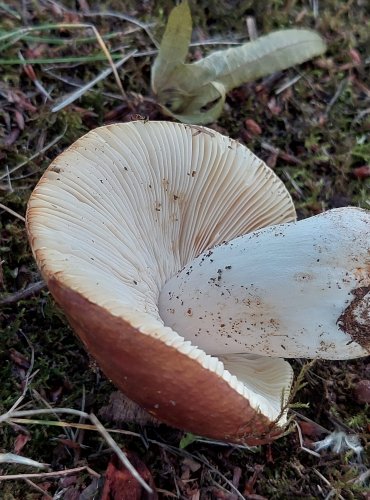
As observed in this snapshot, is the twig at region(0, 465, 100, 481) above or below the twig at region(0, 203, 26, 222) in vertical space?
below

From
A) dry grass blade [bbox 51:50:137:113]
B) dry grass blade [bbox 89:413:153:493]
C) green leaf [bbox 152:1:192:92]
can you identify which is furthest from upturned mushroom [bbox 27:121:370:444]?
dry grass blade [bbox 51:50:137:113]

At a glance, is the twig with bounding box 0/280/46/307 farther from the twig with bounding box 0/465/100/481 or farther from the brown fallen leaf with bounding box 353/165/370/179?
the brown fallen leaf with bounding box 353/165/370/179

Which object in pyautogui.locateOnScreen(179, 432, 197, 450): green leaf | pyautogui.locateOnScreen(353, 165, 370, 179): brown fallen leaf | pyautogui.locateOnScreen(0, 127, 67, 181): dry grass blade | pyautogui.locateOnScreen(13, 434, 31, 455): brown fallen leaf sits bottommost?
pyautogui.locateOnScreen(179, 432, 197, 450): green leaf

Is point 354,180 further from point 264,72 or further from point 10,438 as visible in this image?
point 10,438

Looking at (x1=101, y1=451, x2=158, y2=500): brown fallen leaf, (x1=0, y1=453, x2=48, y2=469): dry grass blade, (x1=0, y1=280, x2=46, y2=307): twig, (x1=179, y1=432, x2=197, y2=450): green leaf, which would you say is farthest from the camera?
(x1=0, y1=280, x2=46, y2=307): twig

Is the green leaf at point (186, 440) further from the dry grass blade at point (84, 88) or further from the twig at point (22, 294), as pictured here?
the dry grass blade at point (84, 88)

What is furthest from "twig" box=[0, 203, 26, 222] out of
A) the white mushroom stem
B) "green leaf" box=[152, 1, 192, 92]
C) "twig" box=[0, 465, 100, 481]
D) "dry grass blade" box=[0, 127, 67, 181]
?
"twig" box=[0, 465, 100, 481]

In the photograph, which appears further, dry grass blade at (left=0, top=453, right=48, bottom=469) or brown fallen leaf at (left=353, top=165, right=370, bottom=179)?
brown fallen leaf at (left=353, top=165, right=370, bottom=179)

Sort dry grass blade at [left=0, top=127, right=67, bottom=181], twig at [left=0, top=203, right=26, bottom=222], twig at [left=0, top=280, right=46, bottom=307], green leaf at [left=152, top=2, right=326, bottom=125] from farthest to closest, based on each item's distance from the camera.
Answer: green leaf at [left=152, top=2, right=326, bottom=125] < dry grass blade at [left=0, top=127, right=67, bottom=181] < twig at [left=0, top=203, right=26, bottom=222] < twig at [left=0, top=280, right=46, bottom=307]
